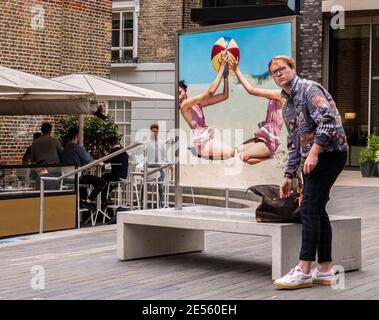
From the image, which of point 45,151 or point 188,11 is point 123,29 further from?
point 45,151

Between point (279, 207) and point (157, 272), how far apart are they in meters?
1.46

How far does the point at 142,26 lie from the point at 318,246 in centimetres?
2542

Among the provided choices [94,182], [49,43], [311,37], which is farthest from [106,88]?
[311,37]

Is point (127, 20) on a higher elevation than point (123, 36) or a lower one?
higher

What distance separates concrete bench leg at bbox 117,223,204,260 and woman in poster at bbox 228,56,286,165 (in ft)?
4.30

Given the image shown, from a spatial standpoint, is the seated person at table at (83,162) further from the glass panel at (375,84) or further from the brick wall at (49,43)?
the glass panel at (375,84)

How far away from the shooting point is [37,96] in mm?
15742

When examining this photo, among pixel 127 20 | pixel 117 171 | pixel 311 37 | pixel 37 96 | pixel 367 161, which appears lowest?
pixel 117 171

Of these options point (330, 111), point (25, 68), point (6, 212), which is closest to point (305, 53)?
point (25, 68)

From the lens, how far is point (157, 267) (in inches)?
338

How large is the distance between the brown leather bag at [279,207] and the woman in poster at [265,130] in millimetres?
789

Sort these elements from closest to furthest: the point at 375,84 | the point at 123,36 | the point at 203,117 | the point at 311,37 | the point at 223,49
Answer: the point at 223,49 → the point at 203,117 → the point at 311,37 → the point at 375,84 → the point at 123,36
